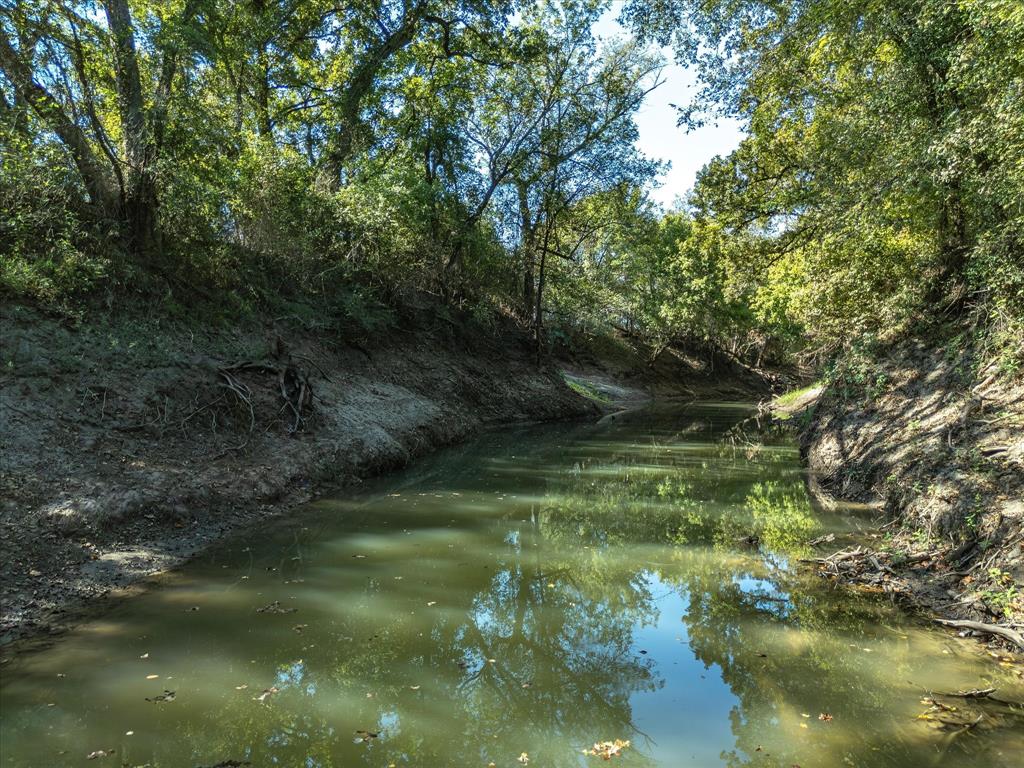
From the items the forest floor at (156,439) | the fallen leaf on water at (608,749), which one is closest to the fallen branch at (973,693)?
the fallen leaf on water at (608,749)

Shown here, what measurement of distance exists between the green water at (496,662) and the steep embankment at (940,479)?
715 mm

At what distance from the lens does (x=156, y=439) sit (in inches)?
369

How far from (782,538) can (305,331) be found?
12.7 metres

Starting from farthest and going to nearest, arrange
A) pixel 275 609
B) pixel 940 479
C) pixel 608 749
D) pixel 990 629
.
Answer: pixel 940 479
pixel 275 609
pixel 990 629
pixel 608 749

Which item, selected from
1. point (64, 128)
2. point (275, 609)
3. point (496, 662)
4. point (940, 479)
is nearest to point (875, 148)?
point (940, 479)

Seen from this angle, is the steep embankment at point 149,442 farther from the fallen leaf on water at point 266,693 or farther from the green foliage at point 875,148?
the green foliage at point 875,148

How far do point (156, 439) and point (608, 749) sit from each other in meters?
8.19

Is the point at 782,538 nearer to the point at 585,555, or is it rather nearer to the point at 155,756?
the point at 585,555

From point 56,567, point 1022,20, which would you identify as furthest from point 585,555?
point 1022,20

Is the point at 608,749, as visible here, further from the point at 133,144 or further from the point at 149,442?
the point at 133,144

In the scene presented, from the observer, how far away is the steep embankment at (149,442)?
670cm

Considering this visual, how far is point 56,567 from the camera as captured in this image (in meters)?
6.44

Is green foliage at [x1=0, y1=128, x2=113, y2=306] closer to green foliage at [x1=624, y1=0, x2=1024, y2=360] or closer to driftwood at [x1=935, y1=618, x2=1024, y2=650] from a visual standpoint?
green foliage at [x1=624, y1=0, x2=1024, y2=360]

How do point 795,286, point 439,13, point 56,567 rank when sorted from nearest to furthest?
1. point 56,567
2. point 795,286
3. point 439,13
